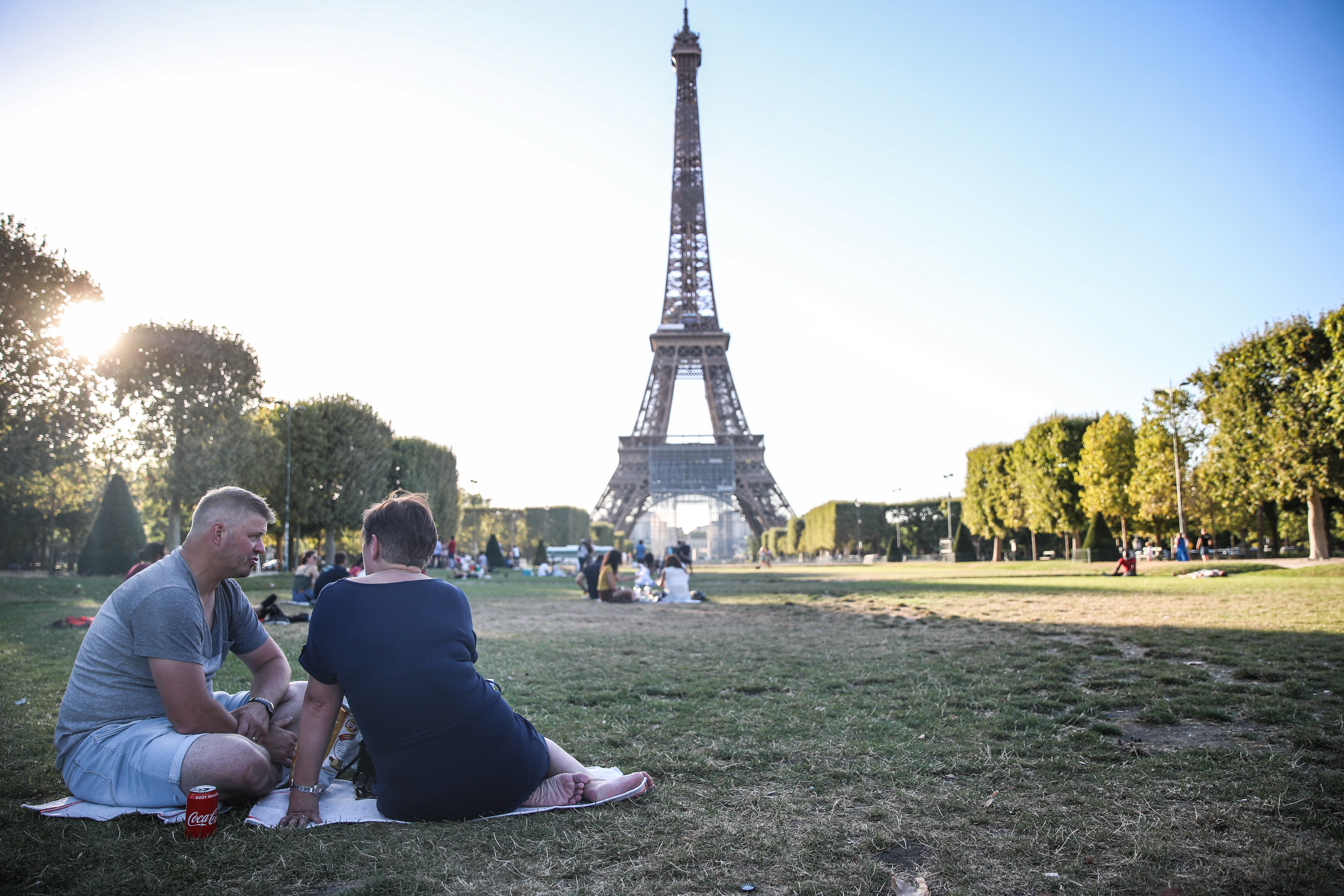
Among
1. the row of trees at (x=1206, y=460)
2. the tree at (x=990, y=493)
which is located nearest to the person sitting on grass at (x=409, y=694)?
the row of trees at (x=1206, y=460)

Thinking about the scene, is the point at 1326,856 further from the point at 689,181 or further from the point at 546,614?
the point at 689,181

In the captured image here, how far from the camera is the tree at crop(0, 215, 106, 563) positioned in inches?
694

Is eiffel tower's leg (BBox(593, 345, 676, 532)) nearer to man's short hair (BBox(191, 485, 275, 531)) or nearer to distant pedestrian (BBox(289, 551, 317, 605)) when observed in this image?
distant pedestrian (BBox(289, 551, 317, 605))

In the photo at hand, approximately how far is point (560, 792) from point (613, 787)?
0.63 ft

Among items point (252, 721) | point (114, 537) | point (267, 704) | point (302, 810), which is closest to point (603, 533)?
point (114, 537)

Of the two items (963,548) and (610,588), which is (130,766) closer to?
(610,588)

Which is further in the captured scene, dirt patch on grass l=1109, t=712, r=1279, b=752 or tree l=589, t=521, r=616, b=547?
tree l=589, t=521, r=616, b=547

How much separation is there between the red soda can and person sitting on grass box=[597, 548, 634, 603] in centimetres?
1227

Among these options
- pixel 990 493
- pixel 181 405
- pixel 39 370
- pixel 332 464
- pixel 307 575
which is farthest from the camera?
pixel 990 493

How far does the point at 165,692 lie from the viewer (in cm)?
276

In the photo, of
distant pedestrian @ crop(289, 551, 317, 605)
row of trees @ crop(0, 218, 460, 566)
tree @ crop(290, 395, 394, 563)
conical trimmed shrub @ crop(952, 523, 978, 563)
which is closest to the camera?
distant pedestrian @ crop(289, 551, 317, 605)

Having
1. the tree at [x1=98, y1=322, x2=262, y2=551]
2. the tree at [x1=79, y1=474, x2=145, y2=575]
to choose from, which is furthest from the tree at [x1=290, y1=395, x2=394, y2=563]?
the tree at [x1=79, y1=474, x2=145, y2=575]

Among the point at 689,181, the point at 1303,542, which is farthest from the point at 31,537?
the point at 1303,542

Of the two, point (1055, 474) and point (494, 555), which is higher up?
point (1055, 474)
